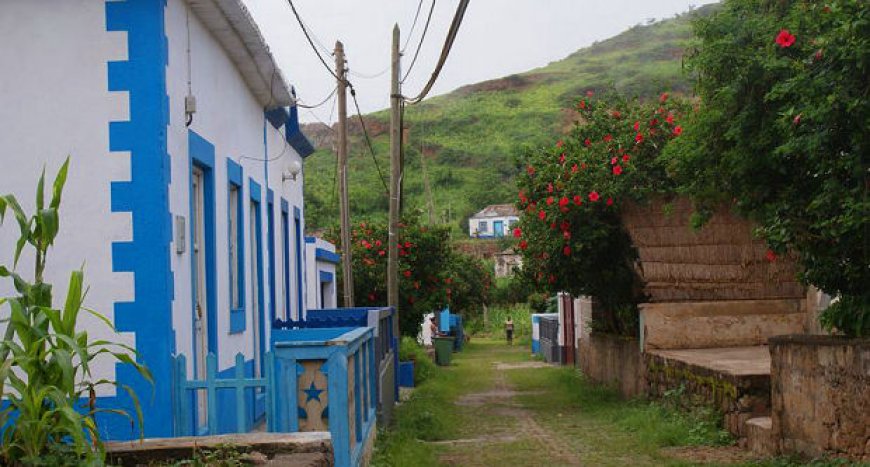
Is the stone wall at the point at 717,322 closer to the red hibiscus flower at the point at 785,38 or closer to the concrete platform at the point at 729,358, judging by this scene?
the concrete platform at the point at 729,358

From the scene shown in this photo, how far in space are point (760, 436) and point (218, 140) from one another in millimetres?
5631

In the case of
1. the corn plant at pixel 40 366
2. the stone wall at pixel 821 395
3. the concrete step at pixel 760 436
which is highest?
the corn plant at pixel 40 366

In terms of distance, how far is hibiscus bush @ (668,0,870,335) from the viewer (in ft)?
26.6

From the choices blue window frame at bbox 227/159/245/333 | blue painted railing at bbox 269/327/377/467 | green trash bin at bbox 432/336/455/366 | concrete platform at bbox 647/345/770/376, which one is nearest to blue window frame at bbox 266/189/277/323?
blue window frame at bbox 227/159/245/333

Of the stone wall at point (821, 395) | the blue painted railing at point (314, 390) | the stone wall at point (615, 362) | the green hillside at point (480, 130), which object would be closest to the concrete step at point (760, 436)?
the stone wall at point (821, 395)

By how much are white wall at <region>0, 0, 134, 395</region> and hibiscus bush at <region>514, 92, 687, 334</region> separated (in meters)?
9.27

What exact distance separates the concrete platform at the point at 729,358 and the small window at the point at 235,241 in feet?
16.5

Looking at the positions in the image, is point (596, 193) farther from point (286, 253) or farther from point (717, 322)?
point (286, 253)

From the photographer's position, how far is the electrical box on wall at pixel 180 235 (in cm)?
736

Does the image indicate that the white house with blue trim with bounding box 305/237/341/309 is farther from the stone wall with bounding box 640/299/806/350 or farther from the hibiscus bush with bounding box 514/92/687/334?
the stone wall with bounding box 640/299/806/350

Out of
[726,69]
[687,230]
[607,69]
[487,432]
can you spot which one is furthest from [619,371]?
[607,69]

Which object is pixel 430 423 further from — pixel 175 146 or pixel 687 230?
pixel 175 146

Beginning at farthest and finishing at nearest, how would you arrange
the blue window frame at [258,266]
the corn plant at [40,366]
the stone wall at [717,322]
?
the stone wall at [717,322]
the blue window frame at [258,266]
the corn plant at [40,366]

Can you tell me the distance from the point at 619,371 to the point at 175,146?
11147mm
